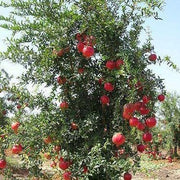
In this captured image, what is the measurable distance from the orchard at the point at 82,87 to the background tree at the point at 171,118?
14266 millimetres

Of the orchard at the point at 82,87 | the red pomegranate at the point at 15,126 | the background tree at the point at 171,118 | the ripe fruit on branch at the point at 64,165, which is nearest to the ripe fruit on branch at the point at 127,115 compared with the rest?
the orchard at the point at 82,87

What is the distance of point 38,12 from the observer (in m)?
3.75

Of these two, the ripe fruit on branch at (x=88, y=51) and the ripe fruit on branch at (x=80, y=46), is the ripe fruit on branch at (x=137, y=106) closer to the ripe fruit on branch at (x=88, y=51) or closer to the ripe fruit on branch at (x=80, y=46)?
the ripe fruit on branch at (x=88, y=51)

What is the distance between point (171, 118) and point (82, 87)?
14.8m

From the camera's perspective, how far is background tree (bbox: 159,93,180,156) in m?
17.5

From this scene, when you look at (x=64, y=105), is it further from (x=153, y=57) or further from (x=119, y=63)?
(x=153, y=57)

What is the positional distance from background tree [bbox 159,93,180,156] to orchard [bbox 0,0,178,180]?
562 inches

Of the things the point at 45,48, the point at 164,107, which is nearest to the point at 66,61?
the point at 45,48

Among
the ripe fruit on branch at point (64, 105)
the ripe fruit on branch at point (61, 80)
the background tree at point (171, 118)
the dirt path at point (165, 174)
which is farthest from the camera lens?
the background tree at point (171, 118)

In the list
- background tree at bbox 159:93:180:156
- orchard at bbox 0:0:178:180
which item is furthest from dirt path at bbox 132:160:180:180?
orchard at bbox 0:0:178:180

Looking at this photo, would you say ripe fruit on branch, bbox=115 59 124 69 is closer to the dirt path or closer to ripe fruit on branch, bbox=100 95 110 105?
ripe fruit on branch, bbox=100 95 110 105

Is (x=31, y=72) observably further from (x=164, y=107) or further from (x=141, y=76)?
(x=164, y=107)

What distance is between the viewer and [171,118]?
58.3 feet

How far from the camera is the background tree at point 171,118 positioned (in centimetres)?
1753
